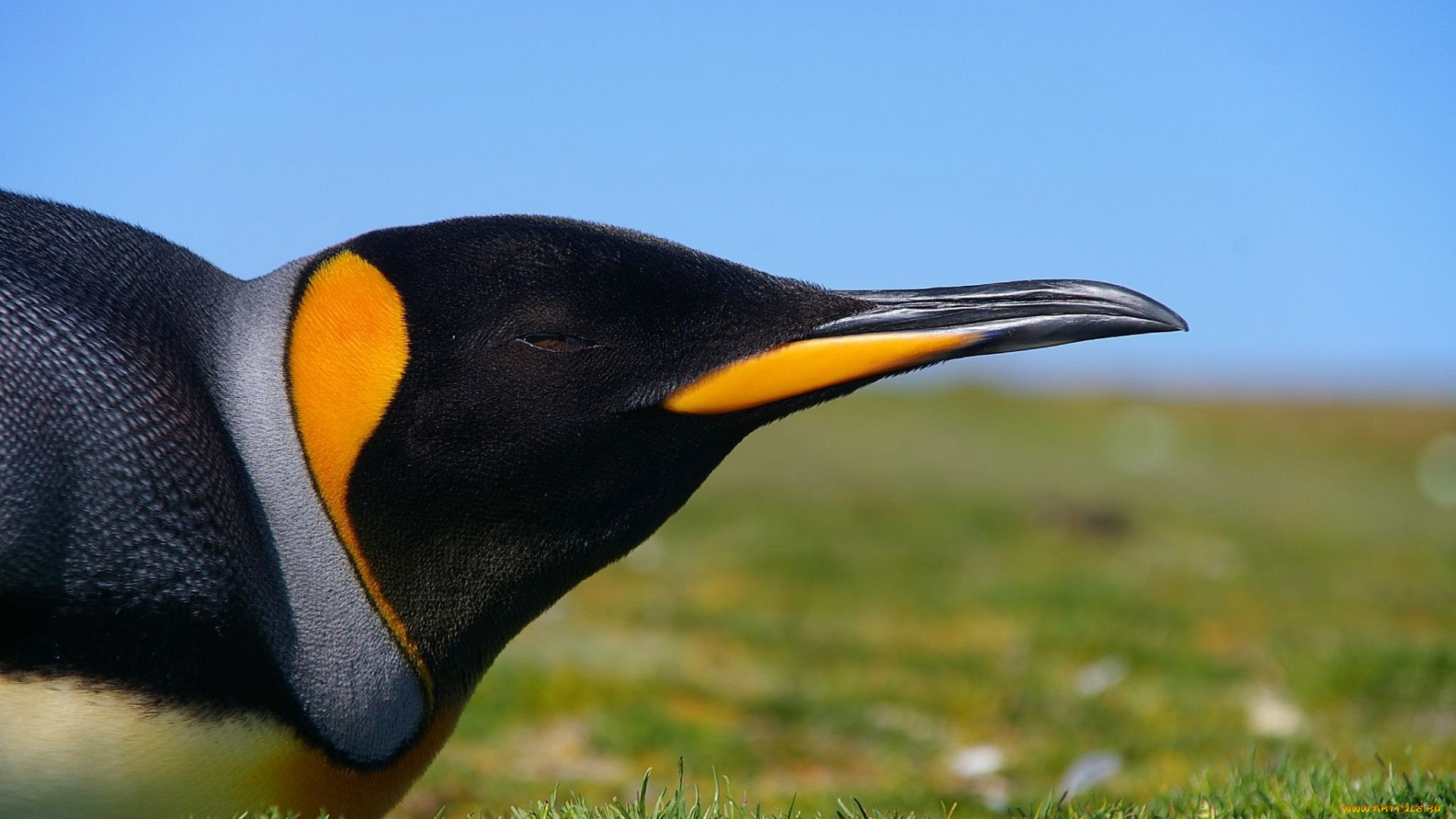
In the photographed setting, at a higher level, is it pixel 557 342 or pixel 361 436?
pixel 557 342

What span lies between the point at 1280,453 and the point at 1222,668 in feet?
63.7

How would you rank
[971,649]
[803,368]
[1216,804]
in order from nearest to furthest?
[803,368] < [1216,804] < [971,649]

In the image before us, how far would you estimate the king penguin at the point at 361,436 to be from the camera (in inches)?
105

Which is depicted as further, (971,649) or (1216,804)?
(971,649)

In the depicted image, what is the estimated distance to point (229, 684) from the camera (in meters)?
2.75

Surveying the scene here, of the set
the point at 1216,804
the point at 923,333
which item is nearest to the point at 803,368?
the point at 923,333

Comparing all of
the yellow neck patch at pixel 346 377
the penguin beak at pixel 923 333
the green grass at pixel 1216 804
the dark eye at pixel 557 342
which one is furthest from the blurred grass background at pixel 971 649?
the dark eye at pixel 557 342

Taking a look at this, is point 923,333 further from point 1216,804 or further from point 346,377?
point 1216,804

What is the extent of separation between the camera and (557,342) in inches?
114

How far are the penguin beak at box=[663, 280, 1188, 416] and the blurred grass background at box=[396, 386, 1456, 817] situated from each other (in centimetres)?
195

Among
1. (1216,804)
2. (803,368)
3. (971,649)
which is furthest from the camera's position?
(971,649)

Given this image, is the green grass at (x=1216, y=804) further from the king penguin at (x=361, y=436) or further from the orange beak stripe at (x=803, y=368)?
the orange beak stripe at (x=803, y=368)

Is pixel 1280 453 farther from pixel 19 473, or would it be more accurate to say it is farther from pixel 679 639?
pixel 19 473

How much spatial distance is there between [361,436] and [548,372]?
0.41 m
